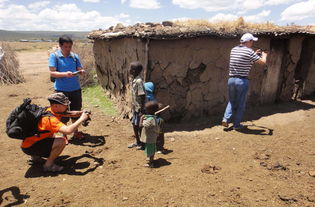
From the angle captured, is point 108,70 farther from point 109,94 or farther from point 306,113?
point 306,113

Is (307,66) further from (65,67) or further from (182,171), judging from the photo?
(65,67)

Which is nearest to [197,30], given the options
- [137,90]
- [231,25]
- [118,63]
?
[231,25]

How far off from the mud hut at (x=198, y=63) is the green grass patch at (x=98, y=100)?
11.1 inches

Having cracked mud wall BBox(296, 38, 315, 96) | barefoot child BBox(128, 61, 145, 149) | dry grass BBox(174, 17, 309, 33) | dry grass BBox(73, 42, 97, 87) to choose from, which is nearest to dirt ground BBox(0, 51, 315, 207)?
barefoot child BBox(128, 61, 145, 149)

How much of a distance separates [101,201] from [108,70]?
482 centimetres

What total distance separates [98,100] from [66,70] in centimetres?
339

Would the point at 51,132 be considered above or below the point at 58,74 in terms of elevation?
below

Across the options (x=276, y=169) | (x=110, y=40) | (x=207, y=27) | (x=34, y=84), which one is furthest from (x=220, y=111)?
(x=34, y=84)

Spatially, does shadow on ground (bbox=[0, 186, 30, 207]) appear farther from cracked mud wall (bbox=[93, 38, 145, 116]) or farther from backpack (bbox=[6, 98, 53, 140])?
cracked mud wall (bbox=[93, 38, 145, 116])

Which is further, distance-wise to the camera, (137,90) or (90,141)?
(90,141)

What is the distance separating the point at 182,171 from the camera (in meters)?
3.67

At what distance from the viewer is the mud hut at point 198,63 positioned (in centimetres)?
496

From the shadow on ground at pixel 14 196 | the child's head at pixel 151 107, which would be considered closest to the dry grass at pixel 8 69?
the shadow on ground at pixel 14 196

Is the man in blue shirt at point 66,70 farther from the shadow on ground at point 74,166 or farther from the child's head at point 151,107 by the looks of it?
the child's head at point 151,107
